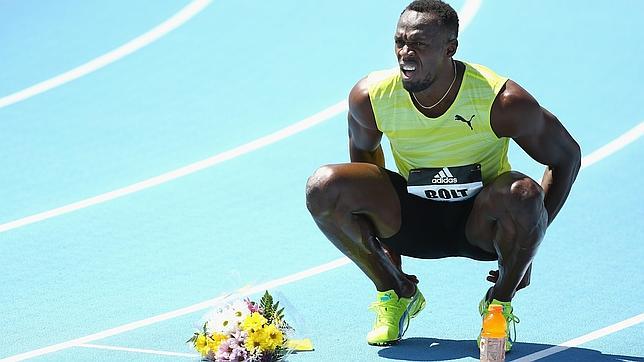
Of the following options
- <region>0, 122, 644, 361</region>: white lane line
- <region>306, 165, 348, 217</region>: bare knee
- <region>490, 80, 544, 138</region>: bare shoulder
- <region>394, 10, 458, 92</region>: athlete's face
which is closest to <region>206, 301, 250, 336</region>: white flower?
<region>0, 122, 644, 361</region>: white lane line

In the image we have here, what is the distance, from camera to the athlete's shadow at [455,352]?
516 centimetres

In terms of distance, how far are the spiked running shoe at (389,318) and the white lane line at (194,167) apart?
2.69m

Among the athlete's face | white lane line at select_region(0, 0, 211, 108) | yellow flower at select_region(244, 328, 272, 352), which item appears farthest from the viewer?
white lane line at select_region(0, 0, 211, 108)

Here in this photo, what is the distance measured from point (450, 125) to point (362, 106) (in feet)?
1.31

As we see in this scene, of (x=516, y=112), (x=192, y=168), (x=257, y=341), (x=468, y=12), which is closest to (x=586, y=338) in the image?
(x=516, y=112)

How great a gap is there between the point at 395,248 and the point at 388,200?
0.28 metres

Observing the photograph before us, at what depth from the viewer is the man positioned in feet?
16.6

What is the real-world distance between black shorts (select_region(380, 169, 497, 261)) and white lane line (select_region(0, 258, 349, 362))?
703 millimetres

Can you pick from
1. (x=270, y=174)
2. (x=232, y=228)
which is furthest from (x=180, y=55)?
(x=232, y=228)

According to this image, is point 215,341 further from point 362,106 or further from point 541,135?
point 541,135

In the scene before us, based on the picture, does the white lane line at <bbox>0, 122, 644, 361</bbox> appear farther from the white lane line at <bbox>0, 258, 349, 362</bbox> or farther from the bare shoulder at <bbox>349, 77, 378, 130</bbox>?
the bare shoulder at <bbox>349, 77, 378, 130</bbox>

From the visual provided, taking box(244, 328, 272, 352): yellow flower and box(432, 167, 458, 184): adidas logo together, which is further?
box(432, 167, 458, 184): adidas logo

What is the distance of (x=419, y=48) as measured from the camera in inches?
199

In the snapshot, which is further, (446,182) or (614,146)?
(614,146)
